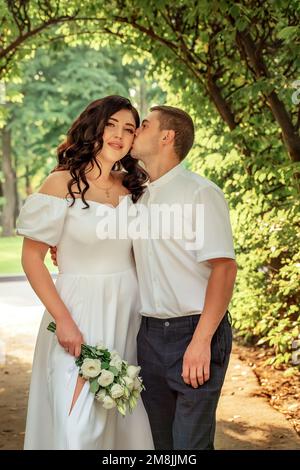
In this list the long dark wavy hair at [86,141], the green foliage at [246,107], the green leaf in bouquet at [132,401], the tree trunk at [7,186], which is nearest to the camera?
the green leaf in bouquet at [132,401]

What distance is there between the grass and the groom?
13.9 meters

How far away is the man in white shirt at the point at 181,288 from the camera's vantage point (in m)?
3.11

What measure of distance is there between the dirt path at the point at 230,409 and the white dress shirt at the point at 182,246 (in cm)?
212

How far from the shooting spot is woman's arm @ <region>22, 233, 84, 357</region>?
3.21m

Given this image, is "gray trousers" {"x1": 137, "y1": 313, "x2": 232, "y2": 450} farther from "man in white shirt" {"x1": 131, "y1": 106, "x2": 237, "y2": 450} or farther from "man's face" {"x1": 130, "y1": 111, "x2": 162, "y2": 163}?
"man's face" {"x1": 130, "y1": 111, "x2": 162, "y2": 163}

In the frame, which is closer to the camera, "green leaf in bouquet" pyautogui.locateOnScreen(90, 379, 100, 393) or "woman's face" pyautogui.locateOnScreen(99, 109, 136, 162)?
"green leaf in bouquet" pyautogui.locateOnScreen(90, 379, 100, 393)

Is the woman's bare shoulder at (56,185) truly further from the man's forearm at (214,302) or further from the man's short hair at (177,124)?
the man's forearm at (214,302)

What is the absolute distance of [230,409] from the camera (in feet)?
19.4

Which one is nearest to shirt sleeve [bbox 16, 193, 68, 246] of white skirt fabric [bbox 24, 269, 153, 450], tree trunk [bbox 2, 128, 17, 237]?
white skirt fabric [bbox 24, 269, 153, 450]

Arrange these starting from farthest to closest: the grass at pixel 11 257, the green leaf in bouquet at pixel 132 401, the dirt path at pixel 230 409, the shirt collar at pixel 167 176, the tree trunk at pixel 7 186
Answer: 1. the tree trunk at pixel 7 186
2. the grass at pixel 11 257
3. the dirt path at pixel 230 409
4. the shirt collar at pixel 167 176
5. the green leaf in bouquet at pixel 132 401

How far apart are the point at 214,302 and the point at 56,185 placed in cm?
86

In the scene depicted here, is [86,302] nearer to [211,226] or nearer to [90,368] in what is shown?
[90,368]

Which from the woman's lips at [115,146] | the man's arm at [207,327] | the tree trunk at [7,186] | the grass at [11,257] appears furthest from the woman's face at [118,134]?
the tree trunk at [7,186]

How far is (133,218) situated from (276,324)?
4.08 metres
